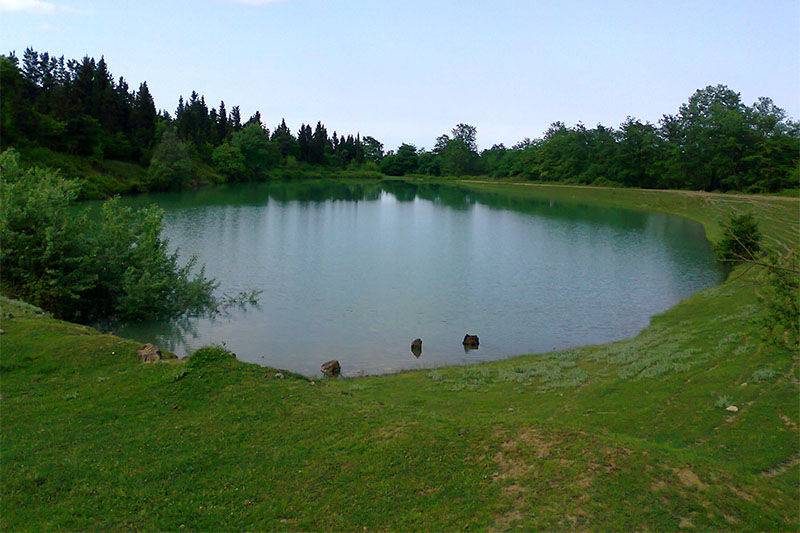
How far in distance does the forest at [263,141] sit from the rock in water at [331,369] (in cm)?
5753

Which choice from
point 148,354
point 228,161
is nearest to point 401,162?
point 228,161

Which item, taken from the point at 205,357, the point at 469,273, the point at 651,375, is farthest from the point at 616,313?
the point at 205,357

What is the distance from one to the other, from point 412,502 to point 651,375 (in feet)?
29.0

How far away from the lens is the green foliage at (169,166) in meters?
75.6

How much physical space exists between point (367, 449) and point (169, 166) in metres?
79.6

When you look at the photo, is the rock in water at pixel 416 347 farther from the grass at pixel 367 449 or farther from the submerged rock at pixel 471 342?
the grass at pixel 367 449

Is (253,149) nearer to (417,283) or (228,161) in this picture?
(228,161)

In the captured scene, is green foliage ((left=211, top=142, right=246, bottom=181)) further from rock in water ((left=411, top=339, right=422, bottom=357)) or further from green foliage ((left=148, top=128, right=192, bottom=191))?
rock in water ((left=411, top=339, right=422, bottom=357))

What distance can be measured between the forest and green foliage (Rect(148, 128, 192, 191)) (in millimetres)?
153

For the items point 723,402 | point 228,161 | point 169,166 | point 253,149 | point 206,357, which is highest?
point 253,149

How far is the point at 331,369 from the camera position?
15977 millimetres

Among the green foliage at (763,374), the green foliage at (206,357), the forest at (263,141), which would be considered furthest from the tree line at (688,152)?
the green foliage at (206,357)

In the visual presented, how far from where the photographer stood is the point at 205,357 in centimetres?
1070

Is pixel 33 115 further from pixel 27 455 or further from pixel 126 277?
pixel 27 455
